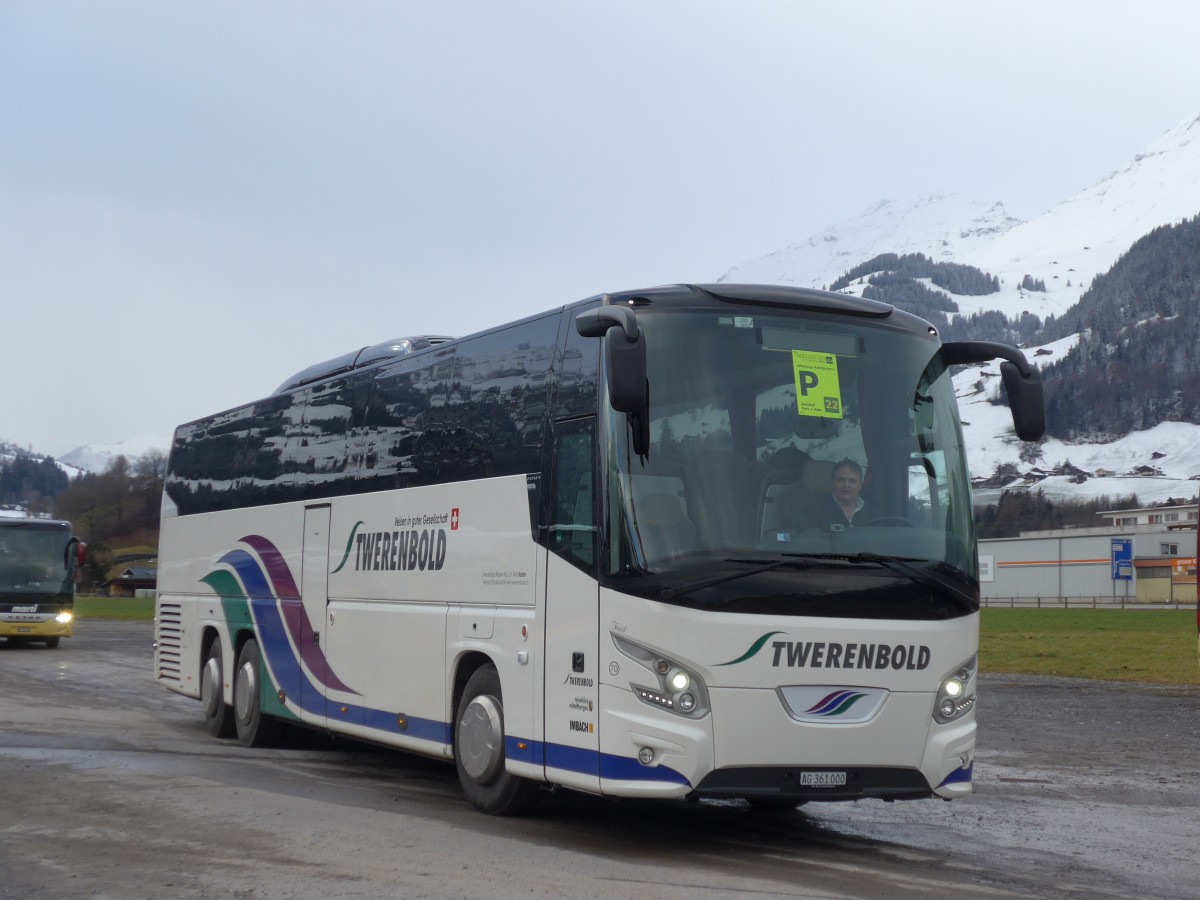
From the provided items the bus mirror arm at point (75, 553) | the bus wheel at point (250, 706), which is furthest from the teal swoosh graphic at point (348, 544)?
the bus mirror arm at point (75, 553)

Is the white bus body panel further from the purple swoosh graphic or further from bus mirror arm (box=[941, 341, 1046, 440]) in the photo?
bus mirror arm (box=[941, 341, 1046, 440])

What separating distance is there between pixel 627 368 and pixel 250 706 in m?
7.75

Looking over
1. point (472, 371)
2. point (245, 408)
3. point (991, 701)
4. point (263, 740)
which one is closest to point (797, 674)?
point (472, 371)

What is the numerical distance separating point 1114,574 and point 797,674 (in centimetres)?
9554

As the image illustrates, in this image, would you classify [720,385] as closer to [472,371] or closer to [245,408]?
[472,371]

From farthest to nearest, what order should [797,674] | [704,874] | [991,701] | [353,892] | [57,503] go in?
[57,503] < [991,701] < [797,674] < [704,874] < [353,892]

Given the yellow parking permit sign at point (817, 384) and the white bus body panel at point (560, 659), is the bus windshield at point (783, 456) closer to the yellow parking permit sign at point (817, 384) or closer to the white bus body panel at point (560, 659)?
the yellow parking permit sign at point (817, 384)

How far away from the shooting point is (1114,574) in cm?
9731

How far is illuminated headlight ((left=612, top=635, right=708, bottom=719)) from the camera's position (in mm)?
7863

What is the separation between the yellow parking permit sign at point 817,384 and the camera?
840 cm

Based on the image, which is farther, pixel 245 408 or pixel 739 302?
pixel 245 408

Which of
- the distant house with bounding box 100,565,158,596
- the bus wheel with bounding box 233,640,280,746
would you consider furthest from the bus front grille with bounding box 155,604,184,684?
the distant house with bounding box 100,565,158,596

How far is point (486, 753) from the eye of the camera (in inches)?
372

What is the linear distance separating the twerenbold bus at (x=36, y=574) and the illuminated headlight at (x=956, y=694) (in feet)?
88.7
